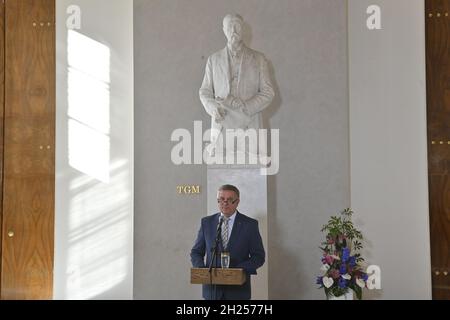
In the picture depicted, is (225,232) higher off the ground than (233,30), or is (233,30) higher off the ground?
(233,30)

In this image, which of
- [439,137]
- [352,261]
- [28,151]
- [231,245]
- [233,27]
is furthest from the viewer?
[28,151]

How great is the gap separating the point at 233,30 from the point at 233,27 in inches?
1.2

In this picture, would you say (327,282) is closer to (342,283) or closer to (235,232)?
(342,283)

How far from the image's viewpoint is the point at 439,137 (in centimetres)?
666

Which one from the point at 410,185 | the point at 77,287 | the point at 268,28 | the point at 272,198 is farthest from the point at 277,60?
the point at 77,287

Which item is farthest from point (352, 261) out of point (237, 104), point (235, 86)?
point (235, 86)

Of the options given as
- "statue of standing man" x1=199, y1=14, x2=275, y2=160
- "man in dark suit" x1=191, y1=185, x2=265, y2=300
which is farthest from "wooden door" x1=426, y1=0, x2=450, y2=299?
"man in dark suit" x1=191, y1=185, x2=265, y2=300

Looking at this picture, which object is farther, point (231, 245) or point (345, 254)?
point (345, 254)

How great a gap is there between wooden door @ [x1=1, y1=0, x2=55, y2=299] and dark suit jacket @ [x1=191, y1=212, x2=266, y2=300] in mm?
2634

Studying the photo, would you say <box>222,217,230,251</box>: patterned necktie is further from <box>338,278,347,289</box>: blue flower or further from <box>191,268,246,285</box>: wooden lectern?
<box>338,278,347,289</box>: blue flower

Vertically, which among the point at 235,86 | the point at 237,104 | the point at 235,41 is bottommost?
the point at 237,104

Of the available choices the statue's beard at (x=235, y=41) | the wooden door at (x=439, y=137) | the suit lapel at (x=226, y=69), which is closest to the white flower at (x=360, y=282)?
the wooden door at (x=439, y=137)

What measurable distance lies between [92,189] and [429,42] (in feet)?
13.2

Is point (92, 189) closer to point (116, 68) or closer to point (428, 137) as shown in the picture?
point (116, 68)
